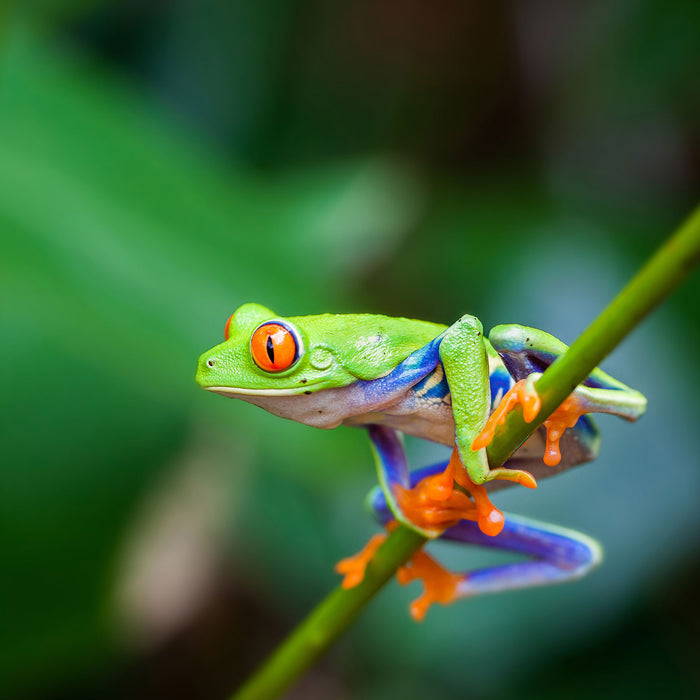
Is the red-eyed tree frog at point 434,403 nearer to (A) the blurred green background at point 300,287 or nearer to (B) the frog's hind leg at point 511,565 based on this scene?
(B) the frog's hind leg at point 511,565

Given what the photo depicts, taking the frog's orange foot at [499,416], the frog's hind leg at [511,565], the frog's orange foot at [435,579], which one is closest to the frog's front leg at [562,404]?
the frog's orange foot at [499,416]

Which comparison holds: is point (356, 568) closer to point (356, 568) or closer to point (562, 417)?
point (356, 568)

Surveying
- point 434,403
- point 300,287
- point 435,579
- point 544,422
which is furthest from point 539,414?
point 300,287

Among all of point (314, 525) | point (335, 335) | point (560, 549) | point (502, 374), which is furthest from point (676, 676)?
point (335, 335)

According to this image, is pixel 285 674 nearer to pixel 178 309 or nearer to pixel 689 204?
pixel 178 309

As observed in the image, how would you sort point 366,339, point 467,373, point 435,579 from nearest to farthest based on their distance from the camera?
point 467,373 → point 366,339 → point 435,579

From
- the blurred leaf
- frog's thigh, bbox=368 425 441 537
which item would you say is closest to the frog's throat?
frog's thigh, bbox=368 425 441 537

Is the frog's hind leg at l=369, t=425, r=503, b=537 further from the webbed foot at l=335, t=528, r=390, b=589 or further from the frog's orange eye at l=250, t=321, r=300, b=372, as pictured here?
the frog's orange eye at l=250, t=321, r=300, b=372
